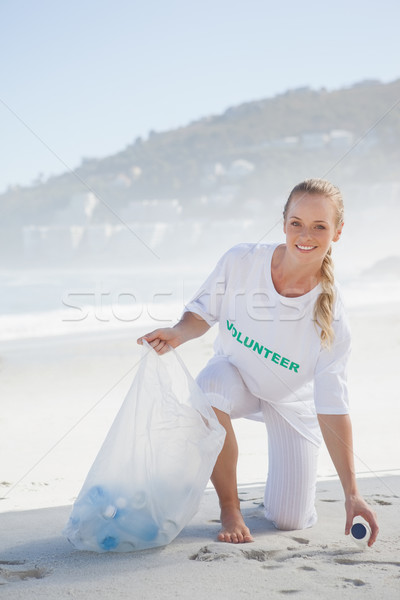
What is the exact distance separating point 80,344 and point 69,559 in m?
5.76

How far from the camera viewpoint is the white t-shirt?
206 cm

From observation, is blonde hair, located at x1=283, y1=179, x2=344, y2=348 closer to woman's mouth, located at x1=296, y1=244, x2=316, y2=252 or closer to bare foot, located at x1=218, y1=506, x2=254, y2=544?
woman's mouth, located at x1=296, y1=244, x2=316, y2=252

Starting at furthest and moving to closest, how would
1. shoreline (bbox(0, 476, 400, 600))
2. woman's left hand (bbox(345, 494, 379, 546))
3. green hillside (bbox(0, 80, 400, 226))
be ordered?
green hillside (bbox(0, 80, 400, 226))
woman's left hand (bbox(345, 494, 379, 546))
shoreline (bbox(0, 476, 400, 600))

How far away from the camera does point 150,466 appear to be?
6.45ft

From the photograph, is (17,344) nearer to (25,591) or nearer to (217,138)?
(25,591)

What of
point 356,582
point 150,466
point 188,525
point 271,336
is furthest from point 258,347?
point 356,582

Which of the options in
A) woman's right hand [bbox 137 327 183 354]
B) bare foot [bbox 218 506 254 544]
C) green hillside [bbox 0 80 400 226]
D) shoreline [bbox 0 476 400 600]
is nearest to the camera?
shoreline [bbox 0 476 400 600]

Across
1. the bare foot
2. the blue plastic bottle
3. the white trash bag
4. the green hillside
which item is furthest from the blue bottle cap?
the green hillside

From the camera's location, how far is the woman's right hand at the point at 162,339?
210cm

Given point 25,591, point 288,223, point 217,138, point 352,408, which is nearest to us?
point 25,591

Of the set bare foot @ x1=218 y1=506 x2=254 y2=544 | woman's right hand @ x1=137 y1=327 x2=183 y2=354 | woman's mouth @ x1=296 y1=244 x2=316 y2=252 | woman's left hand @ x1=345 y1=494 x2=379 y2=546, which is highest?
woman's mouth @ x1=296 y1=244 x2=316 y2=252

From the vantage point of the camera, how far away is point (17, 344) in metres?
7.86

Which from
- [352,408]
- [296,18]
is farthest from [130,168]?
[352,408]

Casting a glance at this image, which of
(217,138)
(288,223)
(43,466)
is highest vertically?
(217,138)
